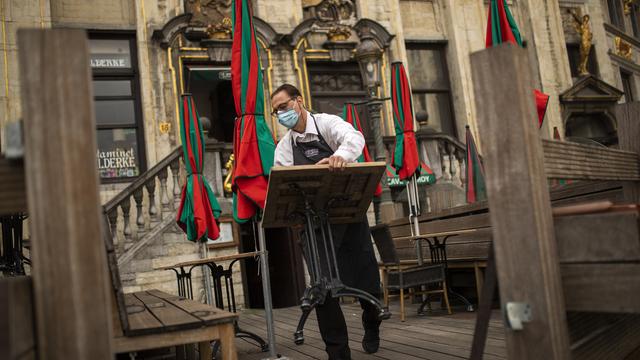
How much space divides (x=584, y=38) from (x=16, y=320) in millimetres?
19405

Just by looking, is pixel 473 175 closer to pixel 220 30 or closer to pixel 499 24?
pixel 499 24

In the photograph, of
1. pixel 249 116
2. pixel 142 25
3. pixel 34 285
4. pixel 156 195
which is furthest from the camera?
pixel 142 25

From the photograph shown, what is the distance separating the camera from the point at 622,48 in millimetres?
19938

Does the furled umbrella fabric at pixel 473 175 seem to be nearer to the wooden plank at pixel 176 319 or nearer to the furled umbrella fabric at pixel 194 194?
the furled umbrella fabric at pixel 194 194

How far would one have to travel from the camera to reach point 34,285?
5.75 ft

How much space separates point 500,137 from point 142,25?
12395 millimetres

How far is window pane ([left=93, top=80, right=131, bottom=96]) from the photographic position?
42.9ft

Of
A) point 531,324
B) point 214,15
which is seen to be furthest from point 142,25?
point 531,324

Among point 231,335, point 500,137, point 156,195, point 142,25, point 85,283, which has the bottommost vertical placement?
point 231,335

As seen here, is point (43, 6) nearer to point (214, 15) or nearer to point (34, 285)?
point (214, 15)

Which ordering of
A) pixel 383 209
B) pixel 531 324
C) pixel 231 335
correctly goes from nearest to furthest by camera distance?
1. pixel 531 324
2. pixel 231 335
3. pixel 383 209

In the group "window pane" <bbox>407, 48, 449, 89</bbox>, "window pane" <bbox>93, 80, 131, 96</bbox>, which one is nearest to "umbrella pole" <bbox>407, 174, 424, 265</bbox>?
"window pane" <bbox>93, 80, 131, 96</bbox>

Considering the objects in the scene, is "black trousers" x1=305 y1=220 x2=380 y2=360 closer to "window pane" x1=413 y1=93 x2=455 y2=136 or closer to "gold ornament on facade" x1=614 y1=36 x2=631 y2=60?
"window pane" x1=413 y1=93 x2=455 y2=136

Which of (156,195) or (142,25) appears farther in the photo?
(142,25)
